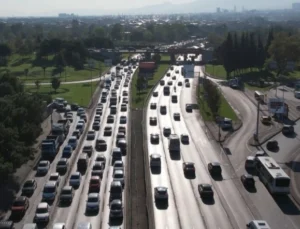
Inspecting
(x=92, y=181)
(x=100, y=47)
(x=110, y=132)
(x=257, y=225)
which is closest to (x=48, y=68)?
(x=100, y=47)

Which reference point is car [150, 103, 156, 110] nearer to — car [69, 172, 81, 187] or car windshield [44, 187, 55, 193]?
car [69, 172, 81, 187]

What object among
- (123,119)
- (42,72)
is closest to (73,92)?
(123,119)

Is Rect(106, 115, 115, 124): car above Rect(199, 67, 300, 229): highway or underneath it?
underneath

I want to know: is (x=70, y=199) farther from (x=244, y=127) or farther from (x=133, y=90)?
(x=133, y=90)

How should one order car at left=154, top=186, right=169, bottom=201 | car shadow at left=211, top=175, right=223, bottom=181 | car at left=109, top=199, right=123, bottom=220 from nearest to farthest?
car at left=109, top=199, right=123, bottom=220 < car at left=154, top=186, right=169, bottom=201 < car shadow at left=211, top=175, right=223, bottom=181

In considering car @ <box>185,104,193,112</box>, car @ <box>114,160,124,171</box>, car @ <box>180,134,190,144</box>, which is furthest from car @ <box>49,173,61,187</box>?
car @ <box>185,104,193,112</box>

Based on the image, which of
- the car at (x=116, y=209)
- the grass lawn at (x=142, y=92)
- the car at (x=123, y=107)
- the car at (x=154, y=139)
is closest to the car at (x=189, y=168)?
the car at (x=154, y=139)
